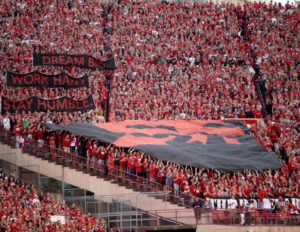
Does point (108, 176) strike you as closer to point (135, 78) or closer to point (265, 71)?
point (135, 78)

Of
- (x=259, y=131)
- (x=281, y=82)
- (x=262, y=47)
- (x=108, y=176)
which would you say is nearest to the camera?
(x=108, y=176)

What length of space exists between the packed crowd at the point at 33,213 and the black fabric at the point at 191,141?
3.42 m

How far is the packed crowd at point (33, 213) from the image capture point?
22.2 m

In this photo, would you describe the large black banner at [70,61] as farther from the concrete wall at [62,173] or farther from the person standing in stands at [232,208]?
the person standing in stands at [232,208]

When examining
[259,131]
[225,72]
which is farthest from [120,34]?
[259,131]

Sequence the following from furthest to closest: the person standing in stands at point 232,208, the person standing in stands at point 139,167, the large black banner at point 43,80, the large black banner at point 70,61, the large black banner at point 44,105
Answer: the large black banner at point 70,61 → the large black banner at point 43,80 → the large black banner at point 44,105 → the person standing in stands at point 139,167 → the person standing in stands at point 232,208

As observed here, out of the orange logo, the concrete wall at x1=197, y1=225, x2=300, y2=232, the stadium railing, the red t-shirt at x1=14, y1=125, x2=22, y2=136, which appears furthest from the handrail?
the concrete wall at x1=197, y1=225, x2=300, y2=232

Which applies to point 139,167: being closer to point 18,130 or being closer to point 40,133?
point 40,133

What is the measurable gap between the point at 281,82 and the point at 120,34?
11.4 m

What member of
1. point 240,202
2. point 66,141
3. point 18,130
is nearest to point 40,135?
point 18,130

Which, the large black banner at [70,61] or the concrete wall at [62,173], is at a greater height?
the large black banner at [70,61]

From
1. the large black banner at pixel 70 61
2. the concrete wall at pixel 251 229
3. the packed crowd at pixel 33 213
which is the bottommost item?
the concrete wall at pixel 251 229

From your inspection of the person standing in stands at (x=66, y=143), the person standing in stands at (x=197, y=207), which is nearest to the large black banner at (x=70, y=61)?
the person standing in stands at (x=66, y=143)

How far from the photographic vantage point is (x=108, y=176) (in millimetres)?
27641
